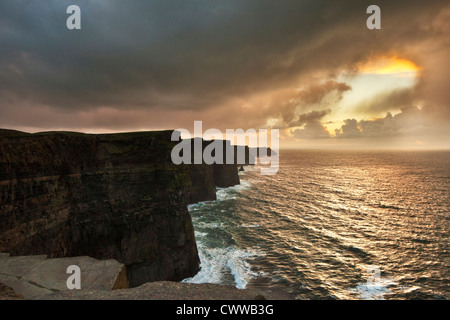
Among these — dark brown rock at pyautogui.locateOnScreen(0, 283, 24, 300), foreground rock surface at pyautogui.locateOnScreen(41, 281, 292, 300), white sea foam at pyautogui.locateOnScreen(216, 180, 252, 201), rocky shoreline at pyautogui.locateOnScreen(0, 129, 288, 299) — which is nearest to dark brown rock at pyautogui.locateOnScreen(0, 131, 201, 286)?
rocky shoreline at pyautogui.locateOnScreen(0, 129, 288, 299)

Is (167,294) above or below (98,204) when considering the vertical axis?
below

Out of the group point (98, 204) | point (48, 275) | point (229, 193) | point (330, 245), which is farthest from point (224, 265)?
point (229, 193)

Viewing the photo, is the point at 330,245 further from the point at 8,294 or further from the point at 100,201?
the point at 8,294

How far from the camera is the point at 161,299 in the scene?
32.3 feet

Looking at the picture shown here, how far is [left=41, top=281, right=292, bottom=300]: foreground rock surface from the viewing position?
9648mm

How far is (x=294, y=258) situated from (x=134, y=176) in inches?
1025

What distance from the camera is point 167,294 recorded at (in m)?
10.5

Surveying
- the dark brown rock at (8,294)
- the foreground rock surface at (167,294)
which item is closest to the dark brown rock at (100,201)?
the dark brown rock at (8,294)

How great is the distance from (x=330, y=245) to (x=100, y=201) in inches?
1402

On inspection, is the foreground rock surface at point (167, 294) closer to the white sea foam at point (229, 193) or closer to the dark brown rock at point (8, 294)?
the dark brown rock at point (8, 294)

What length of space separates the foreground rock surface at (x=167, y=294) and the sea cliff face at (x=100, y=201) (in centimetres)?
1251
